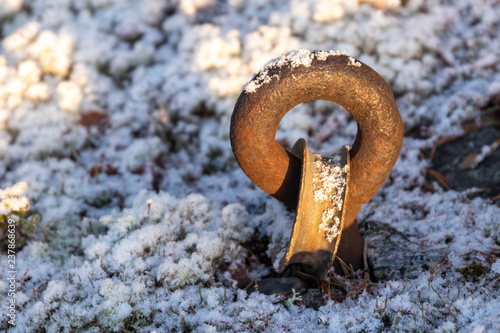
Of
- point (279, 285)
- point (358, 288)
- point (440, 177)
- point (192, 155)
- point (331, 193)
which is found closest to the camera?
point (331, 193)

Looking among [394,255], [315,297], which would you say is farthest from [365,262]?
[315,297]

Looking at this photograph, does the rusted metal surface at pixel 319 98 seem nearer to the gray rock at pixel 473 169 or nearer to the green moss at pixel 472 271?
the green moss at pixel 472 271

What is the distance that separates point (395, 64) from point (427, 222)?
1.63 meters

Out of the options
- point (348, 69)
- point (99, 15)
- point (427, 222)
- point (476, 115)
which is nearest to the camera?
point (348, 69)

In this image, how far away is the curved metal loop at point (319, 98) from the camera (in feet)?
6.08

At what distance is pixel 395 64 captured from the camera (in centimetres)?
354

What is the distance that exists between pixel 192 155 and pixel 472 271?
2.24 meters

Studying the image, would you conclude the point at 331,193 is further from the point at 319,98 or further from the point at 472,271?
the point at 472,271

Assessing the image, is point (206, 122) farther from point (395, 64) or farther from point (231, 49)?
point (395, 64)

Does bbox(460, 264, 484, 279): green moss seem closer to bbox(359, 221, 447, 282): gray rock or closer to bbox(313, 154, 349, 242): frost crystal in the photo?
bbox(359, 221, 447, 282): gray rock

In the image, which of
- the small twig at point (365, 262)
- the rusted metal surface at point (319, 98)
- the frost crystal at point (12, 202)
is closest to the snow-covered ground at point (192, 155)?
the frost crystal at point (12, 202)

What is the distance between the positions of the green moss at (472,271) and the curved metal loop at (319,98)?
635 mm

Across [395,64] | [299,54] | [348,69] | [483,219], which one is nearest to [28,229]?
[299,54]

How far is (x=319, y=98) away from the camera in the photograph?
1969 mm
